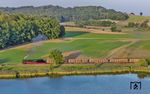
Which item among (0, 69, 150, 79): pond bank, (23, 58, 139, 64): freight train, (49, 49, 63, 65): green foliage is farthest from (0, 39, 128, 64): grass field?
(0, 69, 150, 79): pond bank

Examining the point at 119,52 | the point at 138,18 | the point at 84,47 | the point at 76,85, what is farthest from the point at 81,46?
the point at 138,18

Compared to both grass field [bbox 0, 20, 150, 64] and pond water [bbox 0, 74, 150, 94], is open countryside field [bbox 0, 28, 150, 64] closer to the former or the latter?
grass field [bbox 0, 20, 150, 64]

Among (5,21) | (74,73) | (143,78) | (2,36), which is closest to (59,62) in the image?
(74,73)

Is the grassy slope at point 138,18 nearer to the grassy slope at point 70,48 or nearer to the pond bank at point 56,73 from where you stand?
the grassy slope at point 70,48

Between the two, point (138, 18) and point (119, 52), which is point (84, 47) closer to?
point (119, 52)

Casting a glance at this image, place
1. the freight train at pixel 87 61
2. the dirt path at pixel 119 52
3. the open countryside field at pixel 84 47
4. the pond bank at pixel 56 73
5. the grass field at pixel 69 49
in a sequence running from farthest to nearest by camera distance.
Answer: the open countryside field at pixel 84 47 → the grass field at pixel 69 49 → the dirt path at pixel 119 52 → the freight train at pixel 87 61 → the pond bank at pixel 56 73

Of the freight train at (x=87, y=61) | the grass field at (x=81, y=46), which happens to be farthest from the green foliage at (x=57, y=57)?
the grass field at (x=81, y=46)
